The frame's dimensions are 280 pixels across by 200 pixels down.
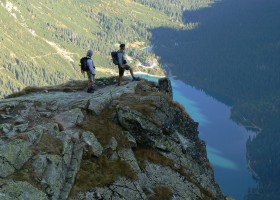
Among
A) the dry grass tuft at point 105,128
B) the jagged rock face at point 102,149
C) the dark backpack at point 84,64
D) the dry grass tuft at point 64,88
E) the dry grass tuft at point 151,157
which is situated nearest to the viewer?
the jagged rock face at point 102,149

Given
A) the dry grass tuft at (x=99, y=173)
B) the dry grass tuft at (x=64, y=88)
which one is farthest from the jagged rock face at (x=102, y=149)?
the dry grass tuft at (x=64, y=88)

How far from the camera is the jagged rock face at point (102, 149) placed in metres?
26.7

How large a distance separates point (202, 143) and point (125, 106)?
384 inches

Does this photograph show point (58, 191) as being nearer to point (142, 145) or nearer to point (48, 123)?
point (48, 123)

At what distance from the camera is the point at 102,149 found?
31.4 metres

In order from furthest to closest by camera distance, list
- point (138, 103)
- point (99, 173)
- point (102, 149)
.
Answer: point (138, 103) < point (102, 149) < point (99, 173)

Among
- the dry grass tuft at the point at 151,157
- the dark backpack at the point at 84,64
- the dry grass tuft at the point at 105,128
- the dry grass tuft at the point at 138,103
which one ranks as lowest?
the dry grass tuft at the point at 151,157

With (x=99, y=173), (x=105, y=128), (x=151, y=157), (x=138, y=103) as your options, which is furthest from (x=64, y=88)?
(x=99, y=173)

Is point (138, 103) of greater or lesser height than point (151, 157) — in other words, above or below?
above

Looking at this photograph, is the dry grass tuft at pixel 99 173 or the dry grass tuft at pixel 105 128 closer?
the dry grass tuft at pixel 99 173

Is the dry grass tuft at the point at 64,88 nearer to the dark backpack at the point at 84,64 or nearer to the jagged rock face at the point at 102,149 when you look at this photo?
the jagged rock face at the point at 102,149

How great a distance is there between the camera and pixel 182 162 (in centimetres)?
3516

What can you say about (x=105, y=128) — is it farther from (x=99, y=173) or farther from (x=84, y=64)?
(x=84, y=64)

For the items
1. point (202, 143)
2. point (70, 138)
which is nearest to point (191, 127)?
point (202, 143)
